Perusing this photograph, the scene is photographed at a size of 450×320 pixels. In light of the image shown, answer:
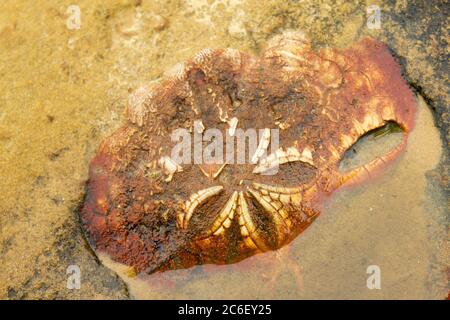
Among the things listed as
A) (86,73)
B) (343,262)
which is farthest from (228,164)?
(86,73)

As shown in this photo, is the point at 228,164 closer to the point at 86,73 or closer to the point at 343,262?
the point at 343,262

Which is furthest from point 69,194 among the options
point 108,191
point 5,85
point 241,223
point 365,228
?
point 365,228

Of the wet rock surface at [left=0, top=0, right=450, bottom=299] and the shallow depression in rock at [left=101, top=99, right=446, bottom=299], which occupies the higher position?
the wet rock surface at [left=0, top=0, right=450, bottom=299]

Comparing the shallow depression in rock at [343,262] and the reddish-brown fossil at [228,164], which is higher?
the reddish-brown fossil at [228,164]

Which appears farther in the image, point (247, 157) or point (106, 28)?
point (106, 28)

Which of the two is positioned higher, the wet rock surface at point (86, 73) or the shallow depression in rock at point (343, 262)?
the wet rock surface at point (86, 73)

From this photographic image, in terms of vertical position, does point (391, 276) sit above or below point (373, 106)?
below

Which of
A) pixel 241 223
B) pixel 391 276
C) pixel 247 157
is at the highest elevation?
pixel 247 157

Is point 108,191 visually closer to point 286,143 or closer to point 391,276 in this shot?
point 286,143
